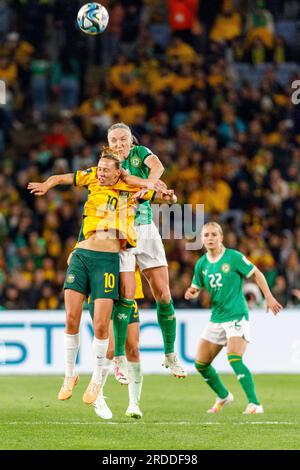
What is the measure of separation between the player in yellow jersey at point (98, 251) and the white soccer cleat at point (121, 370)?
28mm

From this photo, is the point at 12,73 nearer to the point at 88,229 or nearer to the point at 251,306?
the point at 251,306

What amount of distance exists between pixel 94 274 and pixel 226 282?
96.7 inches

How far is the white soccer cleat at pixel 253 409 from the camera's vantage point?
11320 mm

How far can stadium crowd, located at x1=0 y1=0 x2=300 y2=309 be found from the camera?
1875 cm

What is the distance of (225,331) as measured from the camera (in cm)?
1173

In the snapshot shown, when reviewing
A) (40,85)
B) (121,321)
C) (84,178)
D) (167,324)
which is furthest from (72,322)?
(40,85)

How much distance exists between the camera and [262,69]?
22406mm

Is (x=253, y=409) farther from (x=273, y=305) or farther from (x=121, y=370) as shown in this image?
(x=121, y=370)

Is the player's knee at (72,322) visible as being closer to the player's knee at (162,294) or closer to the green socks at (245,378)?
the player's knee at (162,294)

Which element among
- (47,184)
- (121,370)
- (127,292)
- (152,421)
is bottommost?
(152,421)

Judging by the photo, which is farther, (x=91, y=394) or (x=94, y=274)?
(x=94, y=274)

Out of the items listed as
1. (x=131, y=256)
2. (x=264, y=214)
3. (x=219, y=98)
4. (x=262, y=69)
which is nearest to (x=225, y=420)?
(x=131, y=256)

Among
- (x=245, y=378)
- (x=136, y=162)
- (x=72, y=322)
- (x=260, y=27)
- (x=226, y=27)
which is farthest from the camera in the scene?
(x=226, y=27)

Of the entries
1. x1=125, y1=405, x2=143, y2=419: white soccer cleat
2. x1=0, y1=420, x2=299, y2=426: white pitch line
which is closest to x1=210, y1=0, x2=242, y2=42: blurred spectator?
x1=125, y1=405, x2=143, y2=419: white soccer cleat
